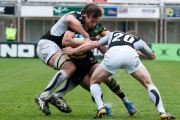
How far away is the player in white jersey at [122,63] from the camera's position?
843 cm

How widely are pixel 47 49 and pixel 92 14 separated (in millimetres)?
1113

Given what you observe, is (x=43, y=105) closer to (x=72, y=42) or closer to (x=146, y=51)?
(x=72, y=42)

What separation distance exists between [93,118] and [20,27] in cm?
3525

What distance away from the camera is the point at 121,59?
27.6 feet

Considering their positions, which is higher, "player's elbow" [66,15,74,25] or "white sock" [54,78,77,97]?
"player's elbow" [66,15,74,25]

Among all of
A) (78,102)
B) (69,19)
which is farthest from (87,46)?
(78,102)

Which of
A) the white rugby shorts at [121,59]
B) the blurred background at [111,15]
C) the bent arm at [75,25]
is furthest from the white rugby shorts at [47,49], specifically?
the blurred background at [111,15]

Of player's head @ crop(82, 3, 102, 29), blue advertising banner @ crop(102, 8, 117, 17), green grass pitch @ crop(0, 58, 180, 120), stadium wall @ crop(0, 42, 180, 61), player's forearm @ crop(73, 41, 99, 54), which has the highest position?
player's head @ crop(82, 3, 102, 29)

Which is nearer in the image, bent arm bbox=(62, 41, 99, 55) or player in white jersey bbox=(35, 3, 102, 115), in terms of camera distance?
bent arm bbox=(62, 41, 99, 55)

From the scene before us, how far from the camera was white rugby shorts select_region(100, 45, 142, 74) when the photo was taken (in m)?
8.44

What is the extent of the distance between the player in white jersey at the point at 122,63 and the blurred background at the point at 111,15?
29932 millimetres

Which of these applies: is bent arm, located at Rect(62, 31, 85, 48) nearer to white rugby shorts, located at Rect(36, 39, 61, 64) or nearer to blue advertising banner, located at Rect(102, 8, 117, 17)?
white rugby shorts, located at Rect(36, 39, 61, 64)

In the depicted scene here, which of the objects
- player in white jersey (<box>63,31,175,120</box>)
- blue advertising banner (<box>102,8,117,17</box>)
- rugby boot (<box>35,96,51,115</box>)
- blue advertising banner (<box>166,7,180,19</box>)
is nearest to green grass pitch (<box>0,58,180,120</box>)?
rugby boot (<box>35,96,51,115</box>)

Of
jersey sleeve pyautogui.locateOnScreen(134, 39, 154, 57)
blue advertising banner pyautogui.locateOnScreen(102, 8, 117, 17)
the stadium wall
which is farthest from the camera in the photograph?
blue advertising banner pyautogui.locateOnScreen(102, 8, 117, 17)
